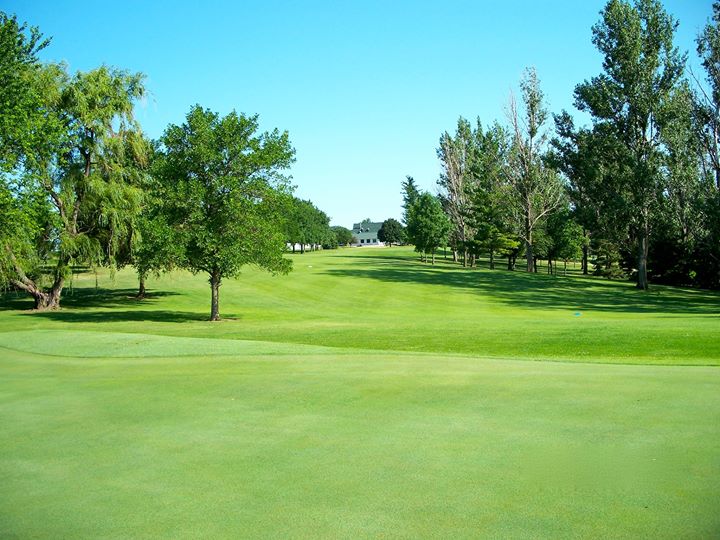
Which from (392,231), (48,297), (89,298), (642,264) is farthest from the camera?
(392,231)

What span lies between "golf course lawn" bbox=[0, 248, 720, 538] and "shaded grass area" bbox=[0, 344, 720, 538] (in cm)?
3

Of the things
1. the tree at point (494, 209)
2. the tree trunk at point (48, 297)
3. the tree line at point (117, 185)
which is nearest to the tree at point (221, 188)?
the tree line at point (117, 185)

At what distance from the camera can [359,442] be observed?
282 inches

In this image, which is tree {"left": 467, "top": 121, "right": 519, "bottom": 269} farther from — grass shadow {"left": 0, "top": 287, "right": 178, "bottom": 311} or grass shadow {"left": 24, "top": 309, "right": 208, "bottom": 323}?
grass shadow {"left": 24, "top": 309, "right": 208, "bottom": 323}

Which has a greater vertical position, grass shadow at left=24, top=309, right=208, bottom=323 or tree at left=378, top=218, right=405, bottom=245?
tree at left=378, top=218, right=405, bottom=245

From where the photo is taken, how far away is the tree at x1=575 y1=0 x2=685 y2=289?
4784 centimetres

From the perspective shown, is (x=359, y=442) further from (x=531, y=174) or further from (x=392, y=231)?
(x=392, y=231)

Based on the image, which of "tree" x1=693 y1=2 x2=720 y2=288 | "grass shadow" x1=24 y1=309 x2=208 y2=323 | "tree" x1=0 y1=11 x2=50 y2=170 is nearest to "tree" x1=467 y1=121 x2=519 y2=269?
"tree" x1=693 y1=2 x2=720 y2=288

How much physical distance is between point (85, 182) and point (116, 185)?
5.58ft

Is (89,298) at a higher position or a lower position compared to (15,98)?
lower

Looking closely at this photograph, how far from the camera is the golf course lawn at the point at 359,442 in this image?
5.00 m

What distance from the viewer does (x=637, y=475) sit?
5.74 meters

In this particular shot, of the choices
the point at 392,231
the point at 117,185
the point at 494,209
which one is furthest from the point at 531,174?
the point at 392,231

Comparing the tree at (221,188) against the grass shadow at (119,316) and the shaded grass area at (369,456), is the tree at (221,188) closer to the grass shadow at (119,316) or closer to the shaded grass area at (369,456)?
the grass shadow at (119,316)
